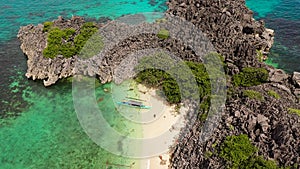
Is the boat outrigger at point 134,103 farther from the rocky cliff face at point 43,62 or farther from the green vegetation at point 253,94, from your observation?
the green vegetation at point 253,94

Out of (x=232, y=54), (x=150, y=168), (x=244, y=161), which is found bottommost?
(x=150, y=168)

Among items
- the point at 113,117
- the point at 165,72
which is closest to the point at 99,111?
the point at 113,117

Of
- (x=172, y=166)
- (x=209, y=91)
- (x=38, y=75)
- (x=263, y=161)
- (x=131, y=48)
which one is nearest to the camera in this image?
(x=263, y=161)

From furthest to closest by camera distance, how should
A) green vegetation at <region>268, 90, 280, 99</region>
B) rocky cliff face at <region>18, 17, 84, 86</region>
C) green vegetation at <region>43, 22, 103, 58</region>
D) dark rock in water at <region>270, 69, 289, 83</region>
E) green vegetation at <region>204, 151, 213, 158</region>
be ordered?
green vegetation at <region>43, 22, 103, 58</region> → rocky cliff face at <region>18, 17, 84, 86</region> → dark rock in water at <region>270, 69, 289, 83</region> → green vegetation at <region>268, 90, 280, 99</region> → green vegetation at <region>204, 151, 213, 158</region>

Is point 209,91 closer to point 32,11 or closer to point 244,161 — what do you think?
point 244,161

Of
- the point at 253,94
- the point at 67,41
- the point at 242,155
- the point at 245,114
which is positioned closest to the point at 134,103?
the point at 245,114

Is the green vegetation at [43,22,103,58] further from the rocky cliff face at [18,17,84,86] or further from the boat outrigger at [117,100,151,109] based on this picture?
the boat outrigger at [117,100,151,109]

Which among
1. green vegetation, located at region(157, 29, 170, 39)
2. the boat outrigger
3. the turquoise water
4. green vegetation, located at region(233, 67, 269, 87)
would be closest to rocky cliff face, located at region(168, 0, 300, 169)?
green vegetation, located at region(233, 67, 269, 87)
